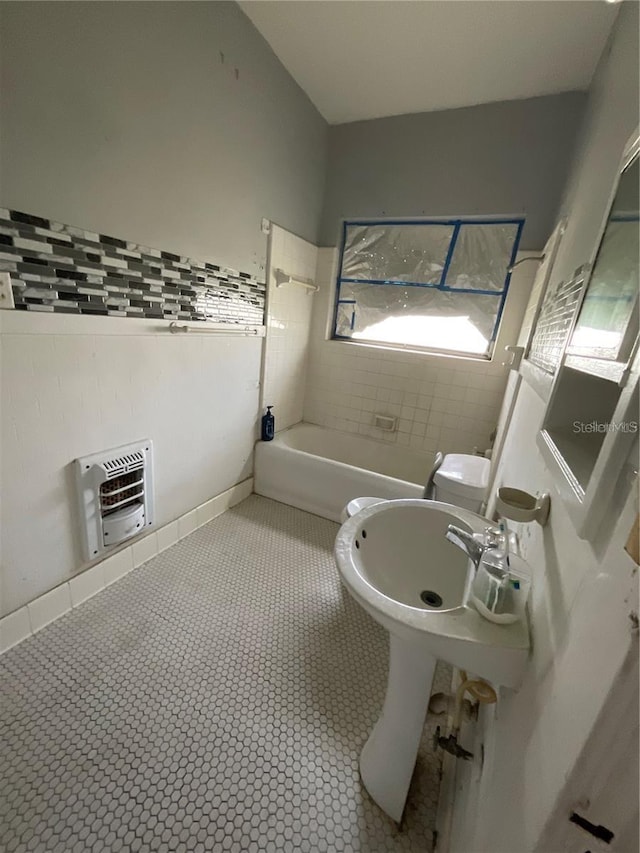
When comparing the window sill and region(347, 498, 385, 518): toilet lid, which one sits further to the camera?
the window sill

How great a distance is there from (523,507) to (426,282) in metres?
2.23

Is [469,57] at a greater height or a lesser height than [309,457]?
greater

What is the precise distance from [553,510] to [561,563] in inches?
6.0

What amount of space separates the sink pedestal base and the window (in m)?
2.21

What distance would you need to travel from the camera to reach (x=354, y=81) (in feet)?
6.62

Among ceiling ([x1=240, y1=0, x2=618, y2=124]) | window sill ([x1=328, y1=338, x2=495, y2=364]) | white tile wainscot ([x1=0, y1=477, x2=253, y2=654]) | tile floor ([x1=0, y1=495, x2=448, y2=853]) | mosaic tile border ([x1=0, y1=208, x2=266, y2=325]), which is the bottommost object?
tile floor ([x1=0, y1=495, x2=448, y2=853])

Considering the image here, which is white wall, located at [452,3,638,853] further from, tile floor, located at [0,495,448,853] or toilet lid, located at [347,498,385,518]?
toilet lid, located at [347,498,385,518]

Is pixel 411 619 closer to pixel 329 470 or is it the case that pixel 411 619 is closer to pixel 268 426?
pixel 329 470

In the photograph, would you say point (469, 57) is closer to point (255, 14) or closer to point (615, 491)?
point (255, 14)

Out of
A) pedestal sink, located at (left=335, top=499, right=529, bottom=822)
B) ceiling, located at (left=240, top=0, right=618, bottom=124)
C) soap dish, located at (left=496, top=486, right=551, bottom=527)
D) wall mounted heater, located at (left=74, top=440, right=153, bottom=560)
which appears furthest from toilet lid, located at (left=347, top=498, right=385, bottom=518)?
ceiling, located at (left=240, top=0, right=618, bottom=124)

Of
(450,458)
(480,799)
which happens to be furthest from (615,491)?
(450,458)

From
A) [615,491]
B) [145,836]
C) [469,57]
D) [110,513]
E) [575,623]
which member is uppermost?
[469,57]

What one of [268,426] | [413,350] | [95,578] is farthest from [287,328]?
[95,578]

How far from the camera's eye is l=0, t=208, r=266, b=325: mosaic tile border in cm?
109
